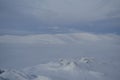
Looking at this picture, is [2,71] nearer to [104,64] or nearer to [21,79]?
[21,79]

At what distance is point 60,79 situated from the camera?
68.1 ft

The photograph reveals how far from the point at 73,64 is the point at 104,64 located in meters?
6.47

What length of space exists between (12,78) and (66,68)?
2327cm

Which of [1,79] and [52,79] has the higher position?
[52,79]

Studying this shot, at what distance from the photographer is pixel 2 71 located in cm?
1216

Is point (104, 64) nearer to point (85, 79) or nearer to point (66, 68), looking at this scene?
point (66, 68)

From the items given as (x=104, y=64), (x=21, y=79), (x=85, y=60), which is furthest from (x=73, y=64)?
(x=21, y=79)

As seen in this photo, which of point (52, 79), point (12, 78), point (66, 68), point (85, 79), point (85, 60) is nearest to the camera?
point (12, 78)

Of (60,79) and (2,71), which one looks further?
(60,79)

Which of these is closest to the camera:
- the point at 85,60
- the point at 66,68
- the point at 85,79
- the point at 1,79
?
the point at 1,79

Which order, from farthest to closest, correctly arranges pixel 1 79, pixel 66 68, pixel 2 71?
pixel 66 68 < pixel 2 71 < pixel 1 79

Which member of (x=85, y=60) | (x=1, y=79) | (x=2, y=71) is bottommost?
(x=1, y=79)

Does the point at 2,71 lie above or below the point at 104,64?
below

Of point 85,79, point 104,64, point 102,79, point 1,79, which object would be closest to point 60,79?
point 85,79
